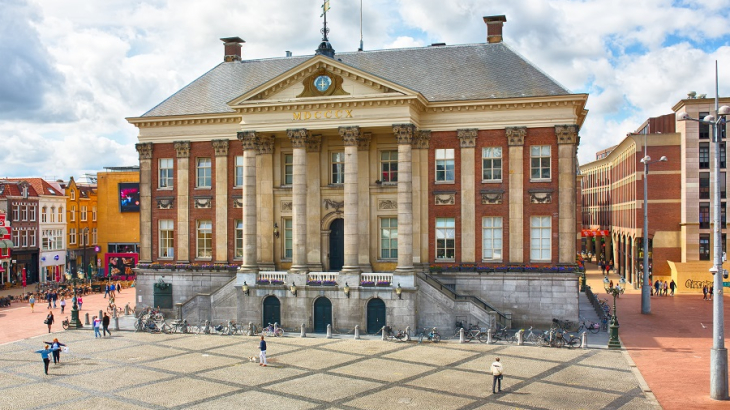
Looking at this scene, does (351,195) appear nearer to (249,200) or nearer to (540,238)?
(249,200)

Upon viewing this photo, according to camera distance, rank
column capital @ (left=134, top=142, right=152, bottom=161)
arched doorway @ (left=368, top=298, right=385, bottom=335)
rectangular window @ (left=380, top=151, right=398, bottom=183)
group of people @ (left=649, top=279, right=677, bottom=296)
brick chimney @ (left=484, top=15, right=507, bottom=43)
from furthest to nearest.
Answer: group of people @ (left=649, top=279, right=677, bottom=296) → column capital @ (left=134, top=142, right=152, bottom=161) → brick chimney @ (left=484, top=15, right=507, bottom=43) → rectangular window @ (left=380, top=151, right=398, bottom=183) → arched doorway @ (left=368, top=298, right=385, bottom=335)

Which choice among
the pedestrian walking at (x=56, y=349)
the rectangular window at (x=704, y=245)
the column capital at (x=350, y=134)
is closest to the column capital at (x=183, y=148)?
the column capital at (x=350, y=134)

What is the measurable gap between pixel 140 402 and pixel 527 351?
20.2m

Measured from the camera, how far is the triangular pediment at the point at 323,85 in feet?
139

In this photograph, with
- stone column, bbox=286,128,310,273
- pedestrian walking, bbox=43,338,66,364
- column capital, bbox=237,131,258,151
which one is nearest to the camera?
pedestrian walking, bbox=43,338,66,364

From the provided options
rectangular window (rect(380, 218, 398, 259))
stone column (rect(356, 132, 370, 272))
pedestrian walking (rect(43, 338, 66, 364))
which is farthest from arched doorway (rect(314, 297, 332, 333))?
pedestrian walking (rect(43, 338, 66, 364))

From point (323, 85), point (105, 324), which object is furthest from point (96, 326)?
point (323, 85)

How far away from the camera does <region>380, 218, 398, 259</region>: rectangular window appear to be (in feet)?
153

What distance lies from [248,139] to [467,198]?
1538cm

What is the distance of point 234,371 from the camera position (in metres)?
32.1

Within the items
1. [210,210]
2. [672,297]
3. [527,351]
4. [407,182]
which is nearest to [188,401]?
[527,351]

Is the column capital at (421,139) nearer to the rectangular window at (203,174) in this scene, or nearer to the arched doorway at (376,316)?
the arched doorway at (376,316)

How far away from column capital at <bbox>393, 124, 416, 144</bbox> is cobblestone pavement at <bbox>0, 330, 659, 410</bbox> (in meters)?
12.7

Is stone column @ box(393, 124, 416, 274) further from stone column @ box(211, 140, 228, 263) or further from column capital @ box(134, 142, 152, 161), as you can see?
column capital @ box(134, 142, 152, 161)
